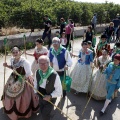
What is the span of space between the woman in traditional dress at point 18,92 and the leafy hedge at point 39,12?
9111 millimetres

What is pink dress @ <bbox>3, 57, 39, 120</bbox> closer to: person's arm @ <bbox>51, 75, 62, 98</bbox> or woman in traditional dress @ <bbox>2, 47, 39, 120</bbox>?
woman in traditional dress @ <bbox>2, 47, 39, 120</bbox>

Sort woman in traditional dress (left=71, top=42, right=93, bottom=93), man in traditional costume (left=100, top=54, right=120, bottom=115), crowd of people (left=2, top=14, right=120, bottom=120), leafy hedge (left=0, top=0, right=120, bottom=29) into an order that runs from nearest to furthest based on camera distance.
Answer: crowd of people (left=2, top=14, right=120, bottom=120) → man in traditional costume (left=100, top=54, right=120, bottom=115) → woman in traditional dress (left=71, top=42, right=93, bottom=93) → leafy hedge (left=0, top=0, right=120, bottom=29)

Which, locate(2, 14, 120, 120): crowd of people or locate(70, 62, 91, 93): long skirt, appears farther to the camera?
locate(70, 62, 91, 93): long skirt

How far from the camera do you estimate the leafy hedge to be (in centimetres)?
1384

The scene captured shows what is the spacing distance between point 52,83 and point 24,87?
1092 mm

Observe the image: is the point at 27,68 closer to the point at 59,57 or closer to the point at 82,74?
the point at 59,57

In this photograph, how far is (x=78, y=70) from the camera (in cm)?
629

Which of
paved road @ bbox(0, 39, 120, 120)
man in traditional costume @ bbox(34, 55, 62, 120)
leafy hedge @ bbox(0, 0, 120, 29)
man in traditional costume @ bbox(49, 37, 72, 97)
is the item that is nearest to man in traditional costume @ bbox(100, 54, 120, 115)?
paved road @ bbox(0, 39, 120, 120)

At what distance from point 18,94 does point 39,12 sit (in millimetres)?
10159

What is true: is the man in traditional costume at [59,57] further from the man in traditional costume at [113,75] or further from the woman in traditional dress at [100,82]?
the woman in traditional dress at [100,82]

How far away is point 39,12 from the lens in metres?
14.2

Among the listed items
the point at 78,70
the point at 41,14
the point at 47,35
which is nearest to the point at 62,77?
the point at 78,70

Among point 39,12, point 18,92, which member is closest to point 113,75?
point 18,92

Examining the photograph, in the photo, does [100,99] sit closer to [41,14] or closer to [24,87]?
[24,87]
